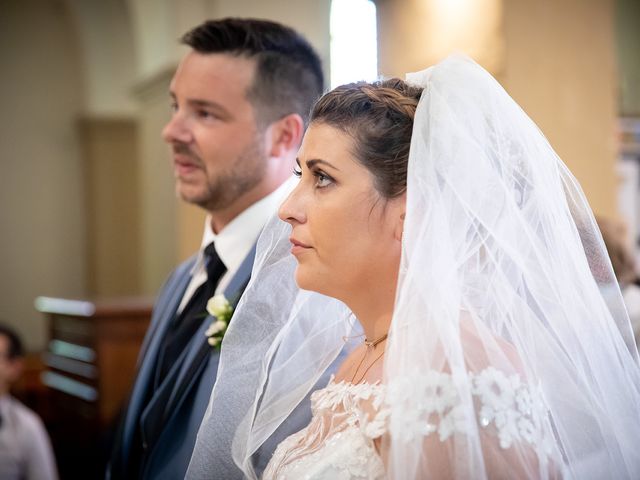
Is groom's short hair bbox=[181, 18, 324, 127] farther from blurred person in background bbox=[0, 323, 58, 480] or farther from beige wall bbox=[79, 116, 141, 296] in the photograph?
beige wall bbox=[79, 116, 141, 296]

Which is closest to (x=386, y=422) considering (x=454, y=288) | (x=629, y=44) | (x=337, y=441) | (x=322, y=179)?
(x=337, y=441)

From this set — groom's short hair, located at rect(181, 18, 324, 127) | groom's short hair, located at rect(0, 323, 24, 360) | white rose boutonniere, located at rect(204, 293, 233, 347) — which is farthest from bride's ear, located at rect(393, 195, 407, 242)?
groom's short hair, located at rect(0, 323, 24, 360)

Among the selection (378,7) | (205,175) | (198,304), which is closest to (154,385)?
(198,304)

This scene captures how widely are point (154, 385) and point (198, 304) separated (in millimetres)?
268

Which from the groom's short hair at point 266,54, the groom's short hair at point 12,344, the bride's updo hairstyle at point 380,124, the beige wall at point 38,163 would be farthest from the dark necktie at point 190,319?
the beige wall at point 38,163

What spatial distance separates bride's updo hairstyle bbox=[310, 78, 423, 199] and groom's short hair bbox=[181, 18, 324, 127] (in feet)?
3.10

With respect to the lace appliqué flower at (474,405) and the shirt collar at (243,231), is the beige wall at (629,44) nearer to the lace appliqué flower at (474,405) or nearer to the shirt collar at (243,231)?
the shirt collar at (243,231)

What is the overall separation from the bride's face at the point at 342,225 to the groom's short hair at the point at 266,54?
1.00 metres

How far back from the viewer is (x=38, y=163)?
36.2 feet

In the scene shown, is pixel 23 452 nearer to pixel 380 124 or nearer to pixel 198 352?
pixel 198 352

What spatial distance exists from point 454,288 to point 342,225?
0.92 feet

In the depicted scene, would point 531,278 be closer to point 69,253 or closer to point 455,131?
point 455,131

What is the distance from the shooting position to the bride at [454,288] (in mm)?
1540

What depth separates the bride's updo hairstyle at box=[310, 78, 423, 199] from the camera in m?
1.78
